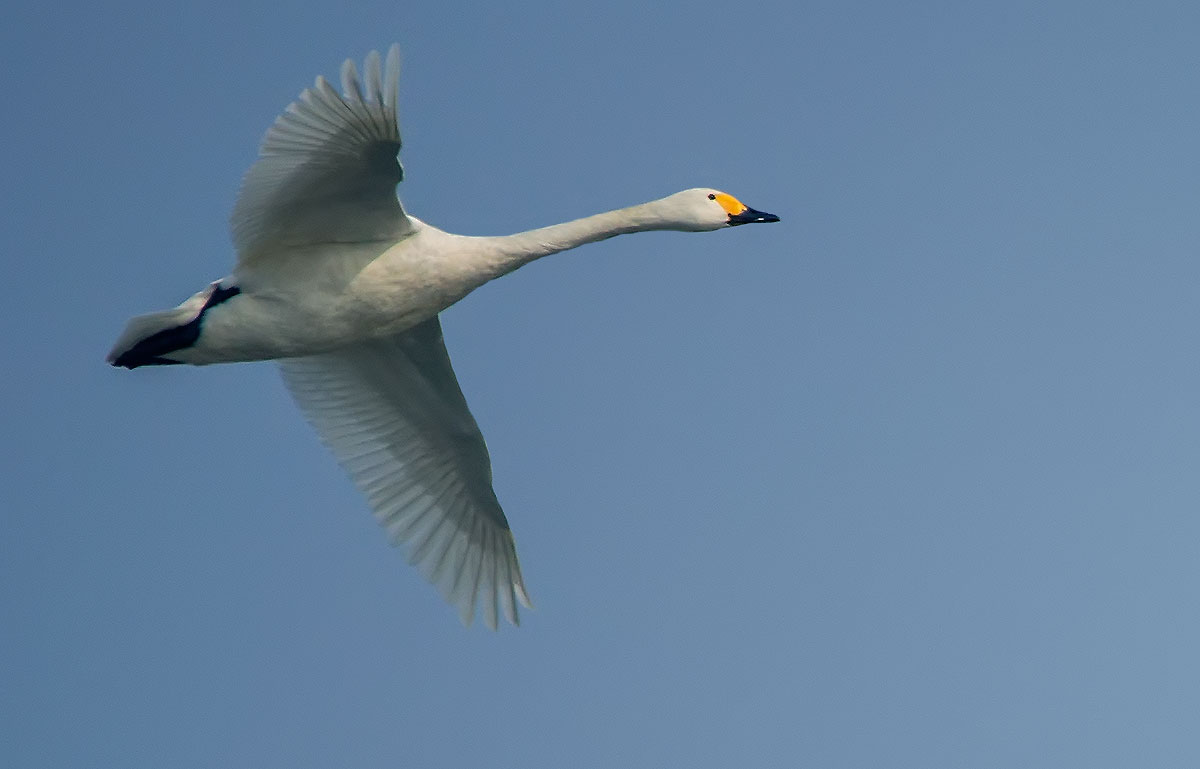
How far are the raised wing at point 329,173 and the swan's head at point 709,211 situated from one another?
8.37 feet

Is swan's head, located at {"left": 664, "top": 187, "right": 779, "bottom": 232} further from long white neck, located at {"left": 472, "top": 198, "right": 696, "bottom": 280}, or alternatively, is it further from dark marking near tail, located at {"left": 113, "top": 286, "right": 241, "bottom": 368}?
dark marking near tail, located at {"left": 113, "top": 286, "right": 241, "bottom": 368}

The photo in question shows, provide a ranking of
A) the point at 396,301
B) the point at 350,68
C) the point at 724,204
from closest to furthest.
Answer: the point at 350,68 < the point at 396,301 < the point at 724,204

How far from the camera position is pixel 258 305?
1359cm

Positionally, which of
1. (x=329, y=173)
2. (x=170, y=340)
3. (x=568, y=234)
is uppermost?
(x=329, y=173)

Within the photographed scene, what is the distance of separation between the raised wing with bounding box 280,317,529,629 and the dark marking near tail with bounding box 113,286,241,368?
1.89 metres

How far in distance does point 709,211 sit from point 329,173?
11.5 feet

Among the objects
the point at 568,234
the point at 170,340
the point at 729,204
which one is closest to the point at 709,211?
the point at 729,204

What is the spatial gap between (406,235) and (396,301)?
1.72 ft

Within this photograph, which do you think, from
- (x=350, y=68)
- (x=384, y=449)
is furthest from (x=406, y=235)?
(x=384, y=449)

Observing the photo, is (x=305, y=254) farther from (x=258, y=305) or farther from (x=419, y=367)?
(x=419, y=367)

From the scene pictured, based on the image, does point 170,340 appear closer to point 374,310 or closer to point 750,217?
point 374,310

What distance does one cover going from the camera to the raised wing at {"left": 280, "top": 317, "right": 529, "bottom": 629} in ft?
51.0

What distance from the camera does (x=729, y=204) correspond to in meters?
15.2

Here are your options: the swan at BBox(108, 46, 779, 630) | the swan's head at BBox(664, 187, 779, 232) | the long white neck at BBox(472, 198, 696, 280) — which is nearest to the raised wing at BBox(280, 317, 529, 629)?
the swan at BBox(108, 46, 779, 630)
